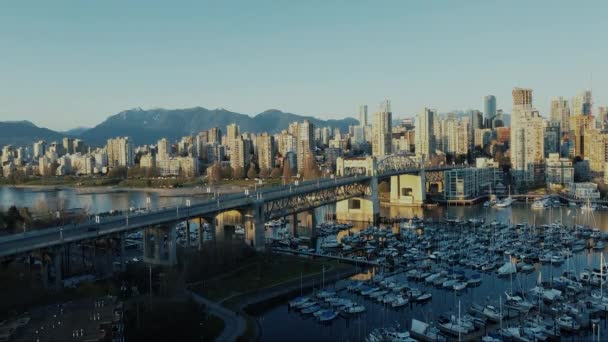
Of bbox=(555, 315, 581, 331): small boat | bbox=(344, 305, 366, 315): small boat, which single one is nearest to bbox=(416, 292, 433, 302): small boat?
bbox=(344, 305, 366, 315): small boat

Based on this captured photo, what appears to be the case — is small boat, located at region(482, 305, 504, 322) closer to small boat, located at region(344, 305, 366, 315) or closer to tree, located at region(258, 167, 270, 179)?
small boat, located at region(344, 305, 366, 315)

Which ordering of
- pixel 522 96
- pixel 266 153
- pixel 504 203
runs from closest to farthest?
pixel 504 203 < pixel 266 153 < pixel 522 96

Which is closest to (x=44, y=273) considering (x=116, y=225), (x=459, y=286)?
(x=116, y=225)

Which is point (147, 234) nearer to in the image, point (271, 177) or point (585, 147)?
point (271, 177)

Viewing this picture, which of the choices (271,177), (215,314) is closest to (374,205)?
(215,314)

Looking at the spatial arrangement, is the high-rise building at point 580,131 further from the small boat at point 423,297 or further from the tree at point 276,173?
the small boat at point 423,297

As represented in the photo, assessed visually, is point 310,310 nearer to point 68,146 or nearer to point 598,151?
point 598,151
